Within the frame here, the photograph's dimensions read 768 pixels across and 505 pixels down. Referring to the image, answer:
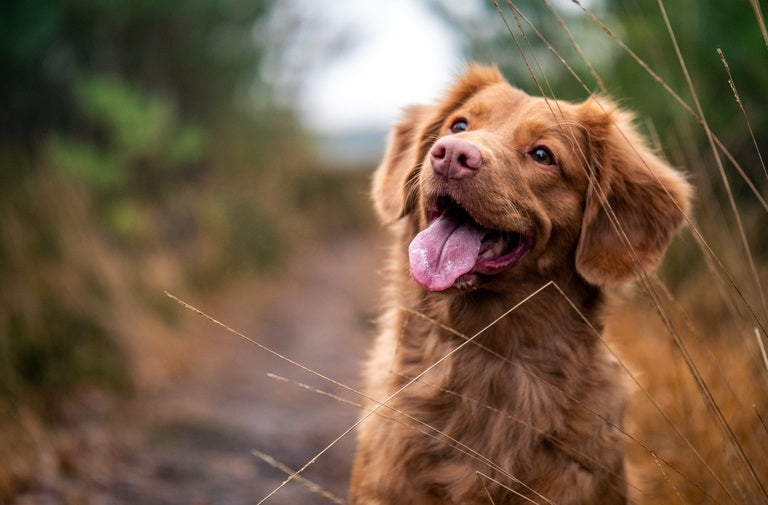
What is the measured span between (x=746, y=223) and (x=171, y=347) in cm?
424

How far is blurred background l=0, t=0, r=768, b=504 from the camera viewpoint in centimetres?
320

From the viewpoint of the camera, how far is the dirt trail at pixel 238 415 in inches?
139

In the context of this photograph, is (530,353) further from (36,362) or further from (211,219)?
(211,219)

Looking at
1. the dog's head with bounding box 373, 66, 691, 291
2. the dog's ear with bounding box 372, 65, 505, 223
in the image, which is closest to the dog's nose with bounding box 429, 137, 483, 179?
the dog's head with bounding box 373, 66, 691, 291

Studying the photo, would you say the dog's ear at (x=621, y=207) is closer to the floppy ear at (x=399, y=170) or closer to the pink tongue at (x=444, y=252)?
the pink tongue at (x=444, y=252)

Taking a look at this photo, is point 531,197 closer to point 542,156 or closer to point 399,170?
point 542,156

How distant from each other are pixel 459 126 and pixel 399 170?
402 mm

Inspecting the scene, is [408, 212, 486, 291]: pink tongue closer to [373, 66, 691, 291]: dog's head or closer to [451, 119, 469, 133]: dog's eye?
[373, 66, 691, 291]: dog's head

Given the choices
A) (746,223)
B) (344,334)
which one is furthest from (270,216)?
(746,223)

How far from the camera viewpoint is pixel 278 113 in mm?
10969

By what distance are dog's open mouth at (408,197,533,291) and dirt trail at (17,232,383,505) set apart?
58 cm

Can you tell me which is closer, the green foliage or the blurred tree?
the green foliage

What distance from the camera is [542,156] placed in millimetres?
2498

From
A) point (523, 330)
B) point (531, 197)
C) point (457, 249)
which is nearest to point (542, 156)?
point (531, 197)
